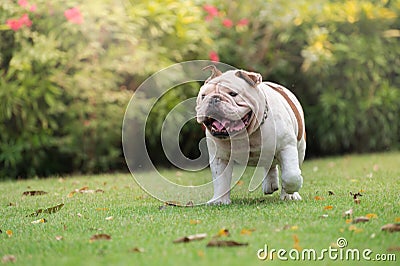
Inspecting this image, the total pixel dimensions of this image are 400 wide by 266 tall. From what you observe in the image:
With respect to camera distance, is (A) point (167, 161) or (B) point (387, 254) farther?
(A) point (167, 161)

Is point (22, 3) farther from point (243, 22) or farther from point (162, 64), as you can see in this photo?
point (243, 22)

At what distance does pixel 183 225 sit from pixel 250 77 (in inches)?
50.8

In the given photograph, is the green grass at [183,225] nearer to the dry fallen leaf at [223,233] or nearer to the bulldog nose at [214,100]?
the dry fallen leaf at [223,233]

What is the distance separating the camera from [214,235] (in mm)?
4105

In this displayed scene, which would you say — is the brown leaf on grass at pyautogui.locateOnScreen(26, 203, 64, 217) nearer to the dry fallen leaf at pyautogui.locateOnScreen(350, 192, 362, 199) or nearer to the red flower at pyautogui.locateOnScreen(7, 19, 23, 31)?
the dry fallen leaf at pyautogui.locateOnScreen(350, 192, 362, 199)

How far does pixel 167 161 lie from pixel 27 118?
2.61 meters

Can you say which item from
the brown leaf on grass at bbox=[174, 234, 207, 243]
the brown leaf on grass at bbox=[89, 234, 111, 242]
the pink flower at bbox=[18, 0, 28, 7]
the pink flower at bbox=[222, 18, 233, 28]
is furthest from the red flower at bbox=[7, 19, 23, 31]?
the brown leaf on grass at bbox=[174, 234, 207, 243]

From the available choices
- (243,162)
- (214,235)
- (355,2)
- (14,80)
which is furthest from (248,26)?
(214,235)

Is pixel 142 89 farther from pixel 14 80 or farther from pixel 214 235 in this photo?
pixel 214 235

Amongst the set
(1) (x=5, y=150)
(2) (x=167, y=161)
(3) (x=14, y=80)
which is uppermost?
(3) (x=14, y=80)

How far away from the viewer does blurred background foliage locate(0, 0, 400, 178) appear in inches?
375

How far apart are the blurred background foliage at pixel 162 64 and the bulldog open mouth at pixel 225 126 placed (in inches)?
188

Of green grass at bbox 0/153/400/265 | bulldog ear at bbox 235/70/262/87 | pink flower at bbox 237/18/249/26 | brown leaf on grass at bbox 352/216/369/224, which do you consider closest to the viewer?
green grass at bbox 0/153/400/265

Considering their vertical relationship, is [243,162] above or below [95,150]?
above
